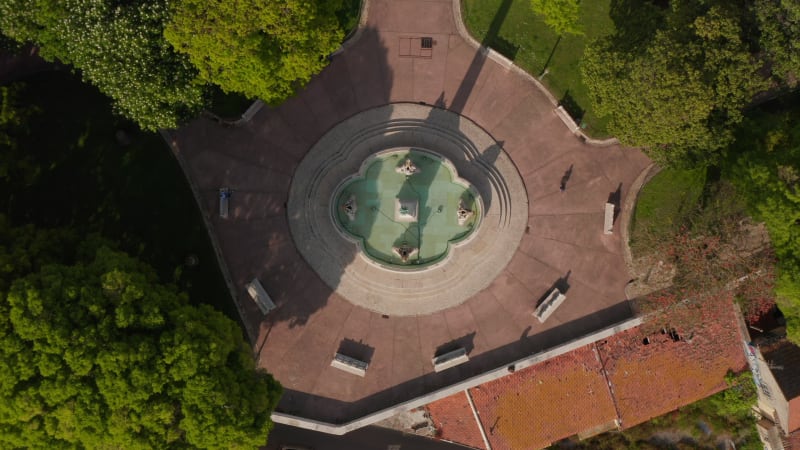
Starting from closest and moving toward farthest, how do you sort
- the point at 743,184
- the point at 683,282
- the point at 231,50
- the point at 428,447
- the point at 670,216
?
the point at 231,50 → the point at 743,184 → the point at 683,282 → the point at 670,216 → the point at 428,447

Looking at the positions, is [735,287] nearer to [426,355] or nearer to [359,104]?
[426,355]

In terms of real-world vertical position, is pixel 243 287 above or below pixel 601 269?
below

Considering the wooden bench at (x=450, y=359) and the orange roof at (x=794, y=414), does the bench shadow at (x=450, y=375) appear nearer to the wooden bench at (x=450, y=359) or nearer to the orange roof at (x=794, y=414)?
the wooden bench at (x=450, y=359)

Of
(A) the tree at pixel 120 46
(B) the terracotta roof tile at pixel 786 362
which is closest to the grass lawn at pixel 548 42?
(B) the terracotta roof tile at pixel 786 362

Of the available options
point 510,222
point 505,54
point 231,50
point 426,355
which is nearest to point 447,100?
point 505,54

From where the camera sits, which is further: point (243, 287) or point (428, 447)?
point (428, 447)

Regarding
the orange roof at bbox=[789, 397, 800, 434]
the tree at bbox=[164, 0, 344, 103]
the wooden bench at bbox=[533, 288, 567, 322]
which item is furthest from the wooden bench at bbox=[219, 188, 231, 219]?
the orange roof at bbox=[789, 397, 800, 434]

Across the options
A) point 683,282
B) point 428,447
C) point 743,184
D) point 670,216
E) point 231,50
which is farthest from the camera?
point 428,447
